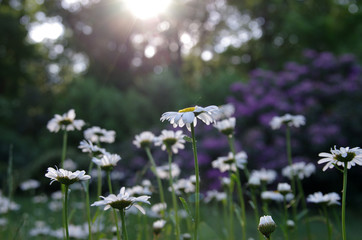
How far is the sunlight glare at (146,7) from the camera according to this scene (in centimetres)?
1502

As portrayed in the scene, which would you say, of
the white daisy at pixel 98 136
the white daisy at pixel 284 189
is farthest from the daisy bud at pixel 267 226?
the white daisy at pixel 98 136

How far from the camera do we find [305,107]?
604 centimetres

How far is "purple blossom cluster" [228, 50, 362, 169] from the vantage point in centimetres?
548

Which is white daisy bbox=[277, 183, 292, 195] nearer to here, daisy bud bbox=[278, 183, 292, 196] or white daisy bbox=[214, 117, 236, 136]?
daisy bud bbox=[278, 183, 292, 196]

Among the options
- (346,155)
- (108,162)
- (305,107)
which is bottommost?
(346,155)

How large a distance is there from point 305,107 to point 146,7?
11389mm

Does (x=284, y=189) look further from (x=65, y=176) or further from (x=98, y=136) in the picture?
(x=65, y=176)

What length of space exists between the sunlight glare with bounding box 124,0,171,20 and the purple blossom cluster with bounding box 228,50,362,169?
8656 millimetres

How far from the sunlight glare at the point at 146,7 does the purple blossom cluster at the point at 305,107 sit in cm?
866

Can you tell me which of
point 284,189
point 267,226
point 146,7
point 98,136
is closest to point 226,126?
point 284,189

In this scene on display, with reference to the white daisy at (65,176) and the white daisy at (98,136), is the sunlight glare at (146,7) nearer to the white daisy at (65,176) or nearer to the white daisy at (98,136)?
the white daisy at (98,136)

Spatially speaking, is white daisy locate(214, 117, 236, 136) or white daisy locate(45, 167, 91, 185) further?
white daisy locate(214, 117, 236, 136)

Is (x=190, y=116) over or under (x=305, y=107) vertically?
under

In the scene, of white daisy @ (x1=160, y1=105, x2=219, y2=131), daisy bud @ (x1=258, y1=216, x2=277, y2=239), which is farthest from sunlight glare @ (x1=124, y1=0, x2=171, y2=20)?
daisy bud @ (x1=258, y1=216, x2=277, y2=239)
